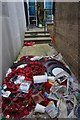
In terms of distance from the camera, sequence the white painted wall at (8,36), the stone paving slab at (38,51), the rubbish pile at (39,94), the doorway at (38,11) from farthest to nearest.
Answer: the doorway at (38,11) → the stone paving slab at (38,51) → the white painted wall at (8,36) → the rubbish pile at (39,94)

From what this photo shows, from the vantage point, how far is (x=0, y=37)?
8.41 feet

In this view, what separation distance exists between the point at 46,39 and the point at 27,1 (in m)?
3.08

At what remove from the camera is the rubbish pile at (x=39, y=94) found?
184 cm

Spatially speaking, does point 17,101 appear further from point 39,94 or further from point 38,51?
point 38,51

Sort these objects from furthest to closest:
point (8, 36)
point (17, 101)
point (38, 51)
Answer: point (38, 51)
point (8, 36)
point (17, 101)

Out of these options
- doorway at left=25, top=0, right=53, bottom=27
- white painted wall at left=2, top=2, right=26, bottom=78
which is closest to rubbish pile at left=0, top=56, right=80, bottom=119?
white painted wall at left=2, top=2, right=26, bottom=78

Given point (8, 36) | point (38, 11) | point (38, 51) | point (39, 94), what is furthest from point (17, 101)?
point (38, 11)

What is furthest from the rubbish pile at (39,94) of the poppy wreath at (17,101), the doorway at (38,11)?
the doorway at (38,11)

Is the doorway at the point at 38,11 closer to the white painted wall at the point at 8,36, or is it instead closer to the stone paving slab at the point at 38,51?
the stone paving slab at the point at 38,51

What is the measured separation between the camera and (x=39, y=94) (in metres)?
2.10

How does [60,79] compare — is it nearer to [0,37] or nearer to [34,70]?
[34,70]

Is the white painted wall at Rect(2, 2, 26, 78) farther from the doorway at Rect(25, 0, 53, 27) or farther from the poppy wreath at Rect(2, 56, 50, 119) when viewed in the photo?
→ the doorway at Rect(25, 0, 53, 27)

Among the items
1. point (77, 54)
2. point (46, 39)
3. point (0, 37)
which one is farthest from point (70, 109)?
point (46, 39)

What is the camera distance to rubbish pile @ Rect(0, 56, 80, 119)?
1844 mm
